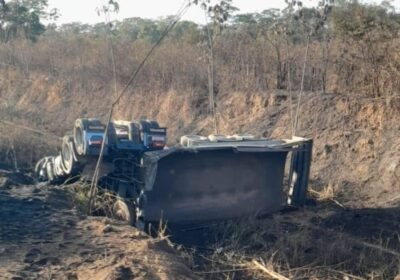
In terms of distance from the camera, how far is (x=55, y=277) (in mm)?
5824

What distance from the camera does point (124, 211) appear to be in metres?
8.48

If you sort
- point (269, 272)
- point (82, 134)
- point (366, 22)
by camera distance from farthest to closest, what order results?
point (366, 22) → point (82, 134) → point (269, 272)

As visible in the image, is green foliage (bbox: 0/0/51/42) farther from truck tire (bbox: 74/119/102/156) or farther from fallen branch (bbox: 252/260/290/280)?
fallen branch (bbox: 252/260/290/280)

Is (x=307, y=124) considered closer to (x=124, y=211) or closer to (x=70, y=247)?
(x=124, y=211)

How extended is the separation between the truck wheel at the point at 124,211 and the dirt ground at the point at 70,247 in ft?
1.77

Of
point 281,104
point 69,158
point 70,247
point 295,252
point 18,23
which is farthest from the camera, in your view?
point 18,23

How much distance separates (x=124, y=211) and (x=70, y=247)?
6.23 feet

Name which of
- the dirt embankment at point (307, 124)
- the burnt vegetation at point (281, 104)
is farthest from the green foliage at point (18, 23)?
the dirt embankment at point (307, 124)

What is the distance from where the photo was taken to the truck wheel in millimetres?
8430

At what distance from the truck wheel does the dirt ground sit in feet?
1.77

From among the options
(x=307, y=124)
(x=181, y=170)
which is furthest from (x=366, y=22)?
(x=181, y=170)

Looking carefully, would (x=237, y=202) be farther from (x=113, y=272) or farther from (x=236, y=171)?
(x=113, y=272)

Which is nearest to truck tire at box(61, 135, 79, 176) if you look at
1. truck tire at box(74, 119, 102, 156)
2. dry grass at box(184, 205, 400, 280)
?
truck tire at box(74, 119, 102, 156)

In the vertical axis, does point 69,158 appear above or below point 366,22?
below
